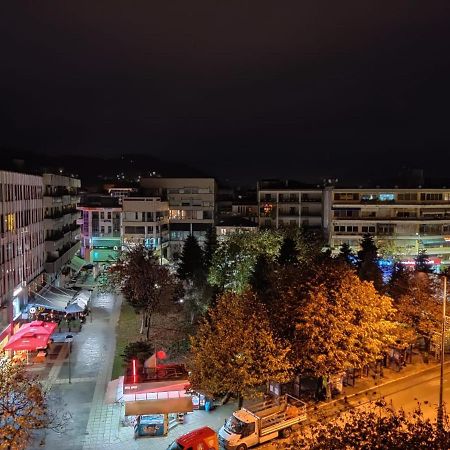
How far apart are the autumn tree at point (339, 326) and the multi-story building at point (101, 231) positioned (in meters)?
63.1

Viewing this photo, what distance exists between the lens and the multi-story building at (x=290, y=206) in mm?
87625

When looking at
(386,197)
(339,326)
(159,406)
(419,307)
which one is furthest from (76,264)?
(339,326)

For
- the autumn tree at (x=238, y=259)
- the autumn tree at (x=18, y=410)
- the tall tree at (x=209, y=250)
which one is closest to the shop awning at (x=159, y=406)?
the autumn tree at (x=18, y=410)

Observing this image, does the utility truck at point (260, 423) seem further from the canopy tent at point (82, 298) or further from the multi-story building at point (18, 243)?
the canopy tent at point (82, 298)

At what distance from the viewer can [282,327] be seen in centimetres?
2944

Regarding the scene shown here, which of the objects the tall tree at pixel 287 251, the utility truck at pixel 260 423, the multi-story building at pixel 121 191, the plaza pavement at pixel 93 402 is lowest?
the plaza pavement at pixel 93 402

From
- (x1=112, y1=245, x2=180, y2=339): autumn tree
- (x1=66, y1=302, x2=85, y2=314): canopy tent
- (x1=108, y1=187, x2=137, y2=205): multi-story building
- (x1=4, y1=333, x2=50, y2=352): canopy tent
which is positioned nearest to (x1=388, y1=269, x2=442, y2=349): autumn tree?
(x1=112, y1=245, x2=180, y2=339): autumn tree

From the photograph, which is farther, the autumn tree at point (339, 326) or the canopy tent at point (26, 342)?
the canopy tent at point (26, 342)

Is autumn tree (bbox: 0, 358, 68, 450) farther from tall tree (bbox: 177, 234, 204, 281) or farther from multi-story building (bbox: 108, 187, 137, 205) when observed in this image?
multi-story building (bbox: 108, 187, 137, 205)

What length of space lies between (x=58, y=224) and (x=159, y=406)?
139 feet

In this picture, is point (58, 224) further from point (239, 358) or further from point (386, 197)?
point (386, 197)

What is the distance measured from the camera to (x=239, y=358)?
86.2ft

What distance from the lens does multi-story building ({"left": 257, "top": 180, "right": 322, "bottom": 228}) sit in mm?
87625

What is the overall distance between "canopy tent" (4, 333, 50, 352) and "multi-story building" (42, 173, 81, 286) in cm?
2289
